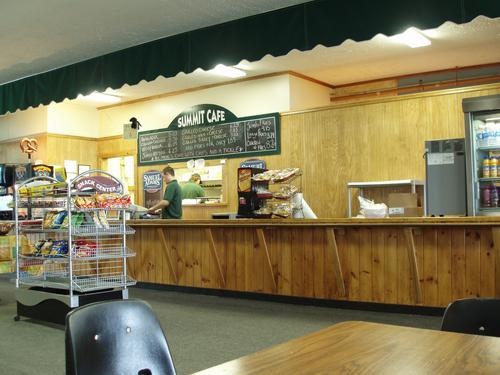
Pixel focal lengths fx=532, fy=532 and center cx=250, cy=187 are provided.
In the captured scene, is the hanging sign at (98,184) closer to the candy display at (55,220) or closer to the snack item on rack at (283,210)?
the candy display at (55,220)

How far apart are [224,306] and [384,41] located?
421cm

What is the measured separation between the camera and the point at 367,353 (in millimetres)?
1500

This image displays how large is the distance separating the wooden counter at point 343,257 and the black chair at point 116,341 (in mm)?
4021

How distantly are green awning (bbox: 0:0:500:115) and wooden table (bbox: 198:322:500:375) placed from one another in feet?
8.70

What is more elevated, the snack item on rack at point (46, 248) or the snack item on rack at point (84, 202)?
the snack item on rack at point (84, 202)

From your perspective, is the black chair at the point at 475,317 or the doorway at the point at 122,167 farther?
the doorway at the point at 122,167

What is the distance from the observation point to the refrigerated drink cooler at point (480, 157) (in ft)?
21.4

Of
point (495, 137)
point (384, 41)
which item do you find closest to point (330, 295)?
point (495, 137)

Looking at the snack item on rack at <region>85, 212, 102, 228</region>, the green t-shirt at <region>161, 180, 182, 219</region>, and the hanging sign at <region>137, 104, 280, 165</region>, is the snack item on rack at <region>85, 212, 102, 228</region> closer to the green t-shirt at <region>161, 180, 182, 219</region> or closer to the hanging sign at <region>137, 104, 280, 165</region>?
the green t-shirt at <region>161, 180, 182, 219</region>

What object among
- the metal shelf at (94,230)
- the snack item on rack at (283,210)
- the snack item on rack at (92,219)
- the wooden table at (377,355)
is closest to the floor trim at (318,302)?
the snack item on rack at (283,210)

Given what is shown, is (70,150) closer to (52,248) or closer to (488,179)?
(52,248)

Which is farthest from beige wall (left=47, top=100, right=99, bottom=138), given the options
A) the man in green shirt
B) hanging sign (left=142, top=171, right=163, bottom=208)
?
the man in green shirt

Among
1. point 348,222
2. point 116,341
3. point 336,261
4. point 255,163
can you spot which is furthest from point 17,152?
point 116,341

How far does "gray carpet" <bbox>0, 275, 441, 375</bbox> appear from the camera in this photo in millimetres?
4113
